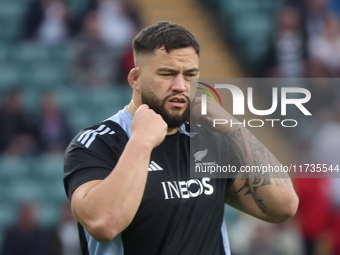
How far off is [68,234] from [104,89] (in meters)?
2.67

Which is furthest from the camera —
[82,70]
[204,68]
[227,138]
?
[204,68]

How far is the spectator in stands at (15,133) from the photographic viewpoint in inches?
265

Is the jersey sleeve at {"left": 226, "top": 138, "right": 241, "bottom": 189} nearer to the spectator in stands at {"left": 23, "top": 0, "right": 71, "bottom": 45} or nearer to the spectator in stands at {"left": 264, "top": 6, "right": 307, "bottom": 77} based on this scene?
the spectator in stands at {"left": 264, "top": 6, "right": 307, "bottom": 77}

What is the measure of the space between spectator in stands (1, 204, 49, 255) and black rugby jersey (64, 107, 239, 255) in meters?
3.95

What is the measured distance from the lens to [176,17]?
30.8 ft

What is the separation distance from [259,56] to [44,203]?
447cm

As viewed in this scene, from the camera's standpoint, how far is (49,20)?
7840 millimetres

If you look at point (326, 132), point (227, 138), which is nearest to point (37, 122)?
point (326, 132)

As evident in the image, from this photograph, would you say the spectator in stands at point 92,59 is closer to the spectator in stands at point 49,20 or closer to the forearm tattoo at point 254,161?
the spectator in stands at point 49,20

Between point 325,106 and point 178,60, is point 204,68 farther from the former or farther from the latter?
point 178,60

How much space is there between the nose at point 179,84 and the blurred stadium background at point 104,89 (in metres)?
3.53

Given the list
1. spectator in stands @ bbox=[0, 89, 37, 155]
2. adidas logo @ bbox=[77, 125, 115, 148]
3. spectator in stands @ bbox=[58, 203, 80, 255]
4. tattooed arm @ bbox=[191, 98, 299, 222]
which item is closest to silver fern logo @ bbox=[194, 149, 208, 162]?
tattooed arm @ bbox=[191, 98, 299, 222]

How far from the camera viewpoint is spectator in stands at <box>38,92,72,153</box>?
6.78 m

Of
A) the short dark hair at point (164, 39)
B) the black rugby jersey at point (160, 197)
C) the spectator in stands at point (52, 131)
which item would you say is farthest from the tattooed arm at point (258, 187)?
the spectator in stands at point (52, 131)
